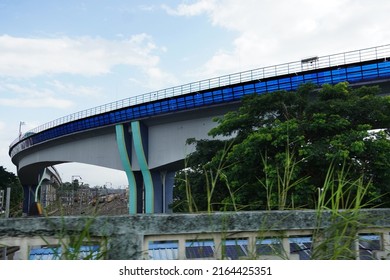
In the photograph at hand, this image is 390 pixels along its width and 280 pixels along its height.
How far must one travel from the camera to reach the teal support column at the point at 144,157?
22938mm

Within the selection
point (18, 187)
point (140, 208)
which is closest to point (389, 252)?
point (140, 208)

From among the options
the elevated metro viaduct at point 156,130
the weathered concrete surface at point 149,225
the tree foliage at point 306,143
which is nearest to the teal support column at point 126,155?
the elevated metro viaduct at point 156,130

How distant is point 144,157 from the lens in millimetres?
23703

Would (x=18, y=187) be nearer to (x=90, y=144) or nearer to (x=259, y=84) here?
(x=90, y=144)

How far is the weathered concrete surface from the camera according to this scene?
6.18ft

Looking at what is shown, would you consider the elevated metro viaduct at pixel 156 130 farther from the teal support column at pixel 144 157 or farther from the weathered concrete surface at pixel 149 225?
the weathered concrete surface at pixel 149 225

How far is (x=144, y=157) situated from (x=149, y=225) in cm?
2200

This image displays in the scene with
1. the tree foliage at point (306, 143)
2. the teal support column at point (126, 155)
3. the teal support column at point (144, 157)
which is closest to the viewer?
the tree foliage at point (306, 143)

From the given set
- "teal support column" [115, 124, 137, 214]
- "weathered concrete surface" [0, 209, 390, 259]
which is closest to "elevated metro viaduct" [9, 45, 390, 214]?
"teal support column" [115, 124, 137, 214]

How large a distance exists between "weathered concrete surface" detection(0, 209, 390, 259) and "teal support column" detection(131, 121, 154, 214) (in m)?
21.2

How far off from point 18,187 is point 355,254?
50.9 metres

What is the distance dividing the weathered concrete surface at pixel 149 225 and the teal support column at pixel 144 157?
21162 mm

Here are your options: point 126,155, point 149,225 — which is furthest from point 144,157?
point 149,225

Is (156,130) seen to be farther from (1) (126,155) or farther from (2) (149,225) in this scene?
(2) (149,225)
